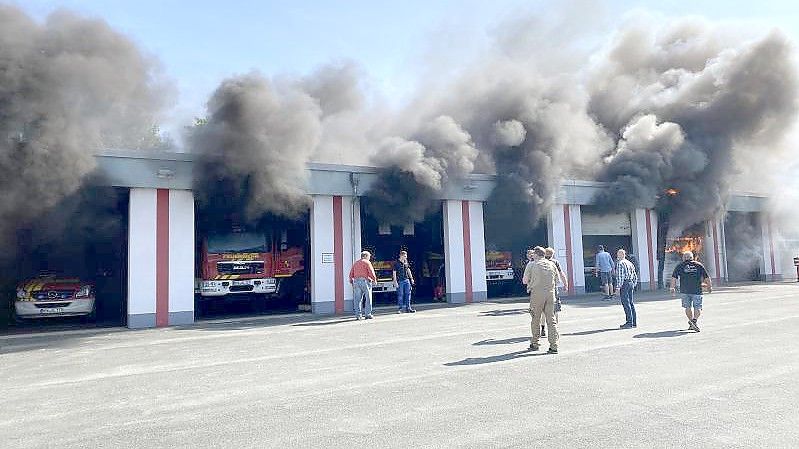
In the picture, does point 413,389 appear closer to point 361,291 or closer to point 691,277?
point 691,277

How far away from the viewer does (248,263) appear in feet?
48.5

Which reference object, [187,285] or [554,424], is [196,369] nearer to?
[554,424]

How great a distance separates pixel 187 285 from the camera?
1277cm

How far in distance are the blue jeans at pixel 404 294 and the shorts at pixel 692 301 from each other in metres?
6.27

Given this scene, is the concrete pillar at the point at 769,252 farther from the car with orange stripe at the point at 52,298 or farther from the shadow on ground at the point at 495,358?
the car with orange stripe at the point at 52,298

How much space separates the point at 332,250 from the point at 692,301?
338 inches

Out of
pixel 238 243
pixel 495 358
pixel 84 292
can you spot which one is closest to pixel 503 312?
pixel 495 358

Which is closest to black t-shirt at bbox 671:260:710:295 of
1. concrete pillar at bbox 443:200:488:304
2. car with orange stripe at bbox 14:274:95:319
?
concrete pillar at bbox 443:200:488:304

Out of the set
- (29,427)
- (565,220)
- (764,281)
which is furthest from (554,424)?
(764,281)

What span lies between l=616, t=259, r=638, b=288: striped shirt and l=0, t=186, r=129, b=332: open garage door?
10884 millimetres

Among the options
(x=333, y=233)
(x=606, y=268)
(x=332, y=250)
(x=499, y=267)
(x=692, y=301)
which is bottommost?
(x=692, y=301)

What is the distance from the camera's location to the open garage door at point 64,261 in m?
12.2

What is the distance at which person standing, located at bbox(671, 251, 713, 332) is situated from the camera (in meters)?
9.08

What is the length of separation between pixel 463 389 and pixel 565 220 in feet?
46.2
